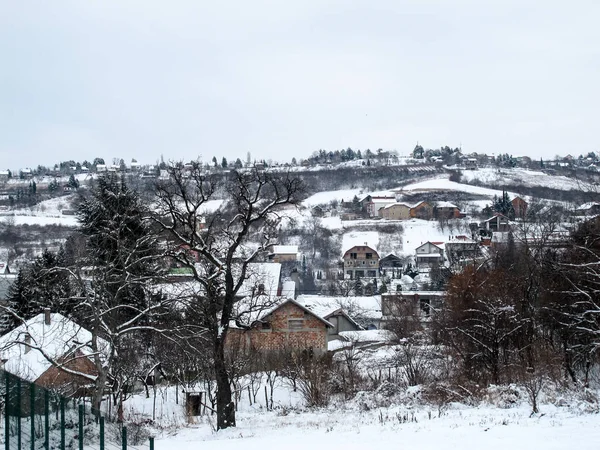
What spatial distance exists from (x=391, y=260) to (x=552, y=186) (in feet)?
271

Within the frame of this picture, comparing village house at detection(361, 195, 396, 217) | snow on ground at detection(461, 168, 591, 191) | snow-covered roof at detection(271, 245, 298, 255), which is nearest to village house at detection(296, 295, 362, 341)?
snow-covered roof at detection(271, 245, 298, 255)

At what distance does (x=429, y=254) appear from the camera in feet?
278

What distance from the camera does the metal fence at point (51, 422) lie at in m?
7.20

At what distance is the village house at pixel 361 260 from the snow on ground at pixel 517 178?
8245 centimetres

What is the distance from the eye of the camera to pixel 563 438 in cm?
862

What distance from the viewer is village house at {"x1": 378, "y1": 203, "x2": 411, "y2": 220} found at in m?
122

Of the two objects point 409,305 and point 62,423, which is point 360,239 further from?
point 62,423

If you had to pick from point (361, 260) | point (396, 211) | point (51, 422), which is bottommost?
point (361, 260)

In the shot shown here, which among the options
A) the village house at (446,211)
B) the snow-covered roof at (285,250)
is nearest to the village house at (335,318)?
the snow-covered roof at (285,250)

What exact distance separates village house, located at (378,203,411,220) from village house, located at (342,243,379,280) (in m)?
39.2

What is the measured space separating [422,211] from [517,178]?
57.2 meters

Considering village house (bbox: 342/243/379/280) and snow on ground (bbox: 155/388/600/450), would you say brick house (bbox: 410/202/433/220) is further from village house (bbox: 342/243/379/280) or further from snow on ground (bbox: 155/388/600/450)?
snow on ground (bbox: 155/388/600/450)

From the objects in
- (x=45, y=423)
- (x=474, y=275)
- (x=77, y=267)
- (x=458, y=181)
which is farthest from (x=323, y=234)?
(x=45, y=423)

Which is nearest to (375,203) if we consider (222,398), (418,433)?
(222,398)
